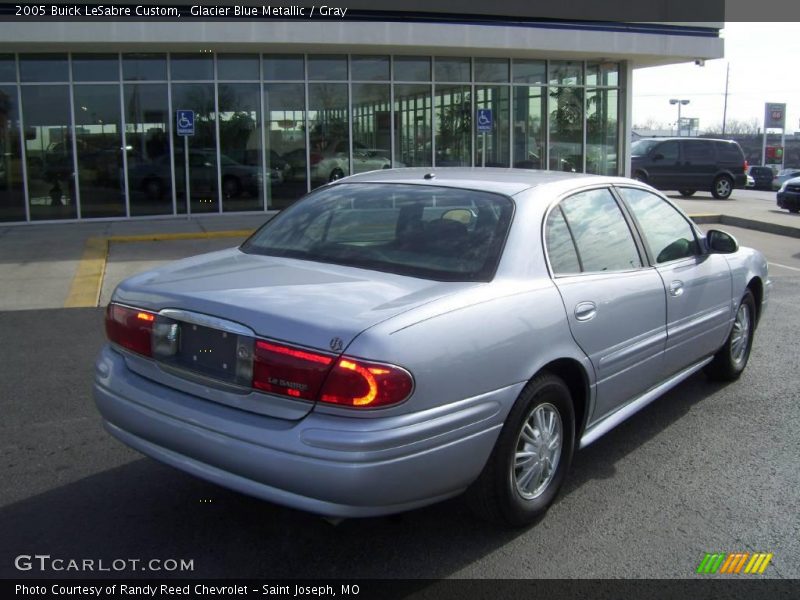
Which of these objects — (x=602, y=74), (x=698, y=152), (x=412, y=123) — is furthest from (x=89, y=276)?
(x=698, y=152)

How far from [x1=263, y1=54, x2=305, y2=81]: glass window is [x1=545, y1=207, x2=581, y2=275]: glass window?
1502 centimetres

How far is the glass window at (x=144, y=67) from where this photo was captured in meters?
17.1

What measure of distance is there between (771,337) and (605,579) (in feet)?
16.0

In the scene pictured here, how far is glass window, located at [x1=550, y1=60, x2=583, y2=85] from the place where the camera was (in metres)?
20.3

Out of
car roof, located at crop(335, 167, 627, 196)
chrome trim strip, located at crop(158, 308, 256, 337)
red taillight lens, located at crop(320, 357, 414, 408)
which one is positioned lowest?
red taillight lens, located at crop(320, 357, 414, 408)

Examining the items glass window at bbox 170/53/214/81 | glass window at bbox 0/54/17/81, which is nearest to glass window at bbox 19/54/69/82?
glass window at bbox 0/54/17/81

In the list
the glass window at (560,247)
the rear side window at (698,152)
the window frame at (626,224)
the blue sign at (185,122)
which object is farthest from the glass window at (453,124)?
the glass window at (560,247)

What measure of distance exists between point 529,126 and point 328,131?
517cm

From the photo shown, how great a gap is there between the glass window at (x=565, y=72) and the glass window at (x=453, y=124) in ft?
7.63

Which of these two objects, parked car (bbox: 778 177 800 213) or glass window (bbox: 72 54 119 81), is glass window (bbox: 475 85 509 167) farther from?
glass window (bbox: 72 54 119 81)

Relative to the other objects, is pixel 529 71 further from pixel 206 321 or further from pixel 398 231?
pixel 206 321

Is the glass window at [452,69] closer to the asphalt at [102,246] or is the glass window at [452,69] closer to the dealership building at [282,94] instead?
the dealership building at [282,94]

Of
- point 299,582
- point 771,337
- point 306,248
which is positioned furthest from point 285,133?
point 299,582

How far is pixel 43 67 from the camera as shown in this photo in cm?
1667
